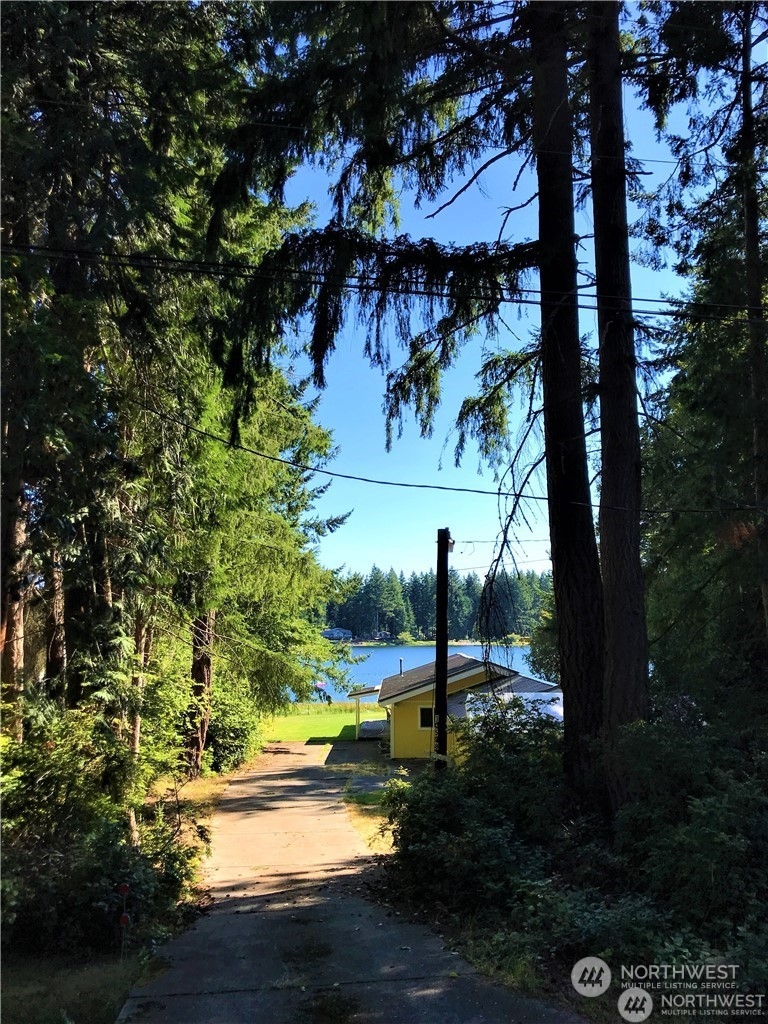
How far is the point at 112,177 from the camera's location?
6.21 metres

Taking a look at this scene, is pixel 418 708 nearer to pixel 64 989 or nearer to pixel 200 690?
pixel 200 690

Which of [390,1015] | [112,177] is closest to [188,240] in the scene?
[112,177]

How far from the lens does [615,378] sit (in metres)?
6.94

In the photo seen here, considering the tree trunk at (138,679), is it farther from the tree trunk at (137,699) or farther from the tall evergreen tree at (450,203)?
the tall evergreen tree at (450,203)

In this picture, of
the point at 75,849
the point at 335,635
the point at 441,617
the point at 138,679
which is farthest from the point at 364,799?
the point at 335,635

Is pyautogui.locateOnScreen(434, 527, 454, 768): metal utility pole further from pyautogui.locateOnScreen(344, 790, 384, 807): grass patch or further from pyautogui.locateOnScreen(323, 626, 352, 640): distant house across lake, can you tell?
pyautogui.locateOnScreen(323, 626, 352, 640): distant house across lake

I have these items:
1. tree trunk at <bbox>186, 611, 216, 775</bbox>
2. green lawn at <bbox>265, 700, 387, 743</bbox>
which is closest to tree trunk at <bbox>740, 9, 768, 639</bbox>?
tree trunk at <bbox>186, 611, 216, 775</bbox>

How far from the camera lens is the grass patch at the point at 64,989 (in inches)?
156

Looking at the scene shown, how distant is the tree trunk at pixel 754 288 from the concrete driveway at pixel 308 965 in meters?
5.76

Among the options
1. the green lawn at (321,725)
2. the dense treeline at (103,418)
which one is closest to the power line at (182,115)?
the dense treeline at (103,418)

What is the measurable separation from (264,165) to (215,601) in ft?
20.6

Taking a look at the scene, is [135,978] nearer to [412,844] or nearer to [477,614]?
[412,844]

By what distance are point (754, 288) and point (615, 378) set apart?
2.30 meters

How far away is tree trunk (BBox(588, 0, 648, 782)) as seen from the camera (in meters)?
6.64
